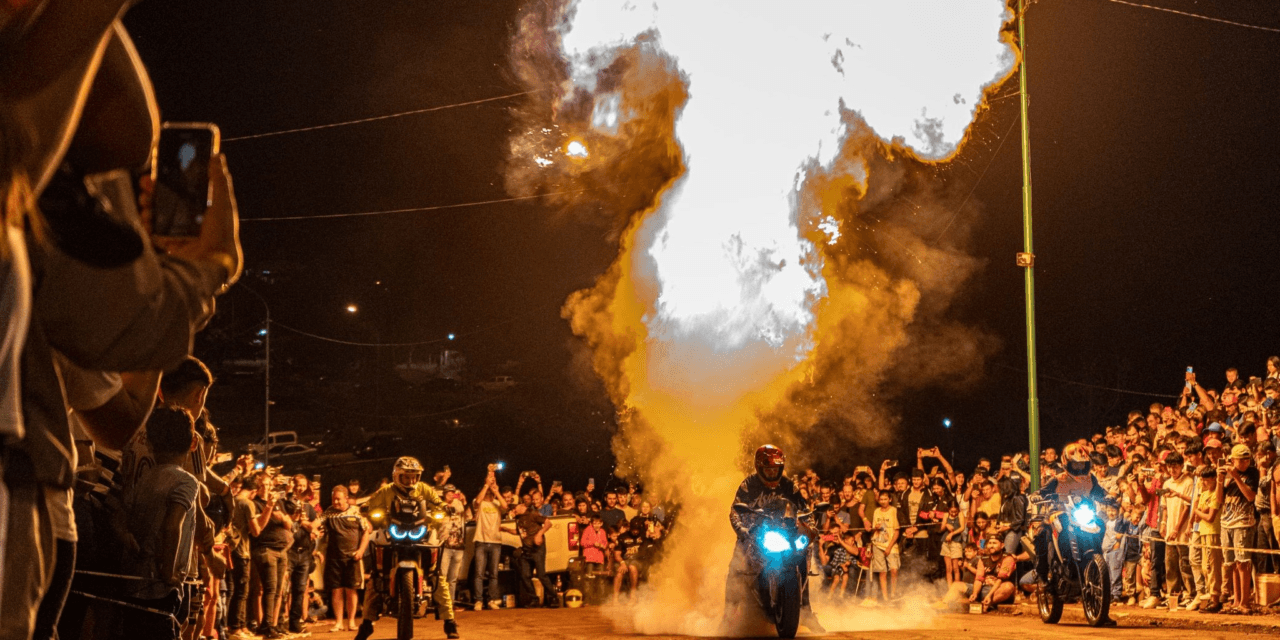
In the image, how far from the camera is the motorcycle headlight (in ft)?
42.0

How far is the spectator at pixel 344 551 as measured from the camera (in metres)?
16.9

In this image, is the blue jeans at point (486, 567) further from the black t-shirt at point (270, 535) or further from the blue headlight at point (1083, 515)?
the blue headlight at point (1083, 515)

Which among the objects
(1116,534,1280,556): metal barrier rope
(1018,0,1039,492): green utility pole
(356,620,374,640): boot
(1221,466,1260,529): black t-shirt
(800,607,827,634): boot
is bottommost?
(356,620,374,640): boot

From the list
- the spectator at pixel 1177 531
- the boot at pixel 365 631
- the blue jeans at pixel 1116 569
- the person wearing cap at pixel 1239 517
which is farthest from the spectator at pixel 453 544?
the person wearing cap at pixel 1239 517

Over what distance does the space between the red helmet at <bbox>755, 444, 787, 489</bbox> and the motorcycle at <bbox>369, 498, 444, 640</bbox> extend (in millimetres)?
3571

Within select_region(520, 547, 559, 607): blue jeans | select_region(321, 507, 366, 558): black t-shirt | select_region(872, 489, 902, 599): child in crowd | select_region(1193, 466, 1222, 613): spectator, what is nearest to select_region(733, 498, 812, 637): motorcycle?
select_region(1193, 466, 1222, 613): spectator

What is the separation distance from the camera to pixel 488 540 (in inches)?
805

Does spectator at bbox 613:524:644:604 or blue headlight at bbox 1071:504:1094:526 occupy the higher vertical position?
blue headlight at bbox 1071:504:1094:526

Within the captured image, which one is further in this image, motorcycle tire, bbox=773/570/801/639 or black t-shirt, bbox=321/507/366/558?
black t-shirt, bbox=321/507/366/558

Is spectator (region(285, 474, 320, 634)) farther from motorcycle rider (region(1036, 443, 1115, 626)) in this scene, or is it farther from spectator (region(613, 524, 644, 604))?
motorcycle rider (region(1036, 443, 1115, 626))

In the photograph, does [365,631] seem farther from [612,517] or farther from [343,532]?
[612,517]

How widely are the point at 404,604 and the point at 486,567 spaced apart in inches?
291

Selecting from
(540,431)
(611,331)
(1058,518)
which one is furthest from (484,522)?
(540,431)

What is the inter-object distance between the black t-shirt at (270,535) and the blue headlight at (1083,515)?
954cm
